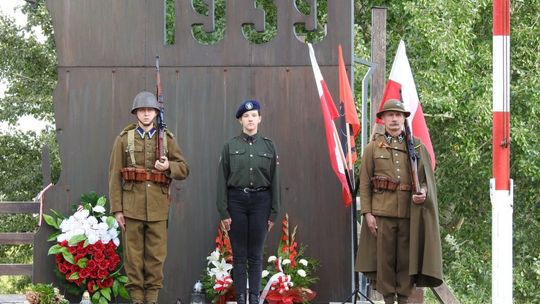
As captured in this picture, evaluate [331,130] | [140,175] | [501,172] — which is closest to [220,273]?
[140,175]

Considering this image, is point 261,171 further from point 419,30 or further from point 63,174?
point 419,30

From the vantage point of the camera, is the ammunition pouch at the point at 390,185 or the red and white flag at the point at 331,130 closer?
the ammunition pouch at the point at 390,185

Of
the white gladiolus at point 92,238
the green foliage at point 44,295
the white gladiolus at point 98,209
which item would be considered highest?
the white gladiolus at point 98,209

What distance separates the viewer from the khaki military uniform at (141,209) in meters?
8.91

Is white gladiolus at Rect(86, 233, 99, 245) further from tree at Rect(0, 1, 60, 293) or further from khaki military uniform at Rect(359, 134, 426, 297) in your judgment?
tree at Rect(0, 1, 60, 293)

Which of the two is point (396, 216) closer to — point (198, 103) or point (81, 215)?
point (198, 103)

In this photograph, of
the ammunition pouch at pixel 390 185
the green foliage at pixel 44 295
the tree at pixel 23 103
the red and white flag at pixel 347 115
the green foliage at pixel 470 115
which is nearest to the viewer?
the ammunition pouch at pixel 390 185

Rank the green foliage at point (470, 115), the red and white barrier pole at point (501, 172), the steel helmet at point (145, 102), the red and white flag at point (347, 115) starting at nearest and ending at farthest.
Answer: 1. the red and white barrier pole at point (501, 172)
2. the steel helmet at point (145, 102)
3. the red and white flag at point (347, 115)
4. the green foliage at point (470, 115)

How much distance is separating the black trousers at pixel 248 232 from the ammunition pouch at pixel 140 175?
585 mm

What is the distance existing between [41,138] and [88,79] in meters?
12.6

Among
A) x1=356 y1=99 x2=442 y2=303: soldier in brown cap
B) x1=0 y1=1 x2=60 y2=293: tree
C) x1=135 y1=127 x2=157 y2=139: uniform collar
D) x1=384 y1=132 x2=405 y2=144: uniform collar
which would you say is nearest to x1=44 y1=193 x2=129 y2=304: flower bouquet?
x1=135 y1=127 x2=157 y2=139: uniform collar

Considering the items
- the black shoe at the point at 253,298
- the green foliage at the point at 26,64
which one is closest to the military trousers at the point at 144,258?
the black shoe at the point at 253,298

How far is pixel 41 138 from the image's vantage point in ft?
73.1

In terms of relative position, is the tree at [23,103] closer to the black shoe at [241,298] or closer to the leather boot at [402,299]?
the black shoe at [241,298]
